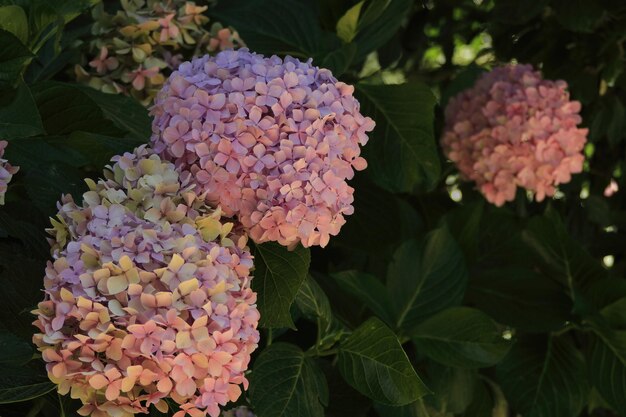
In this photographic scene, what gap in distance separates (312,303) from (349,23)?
39cm

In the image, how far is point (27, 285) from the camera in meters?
0.93

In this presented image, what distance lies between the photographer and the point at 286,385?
3.44 ft

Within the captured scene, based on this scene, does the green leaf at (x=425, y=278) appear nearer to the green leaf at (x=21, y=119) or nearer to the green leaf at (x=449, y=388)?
the green leaf at (x=449, y=388)

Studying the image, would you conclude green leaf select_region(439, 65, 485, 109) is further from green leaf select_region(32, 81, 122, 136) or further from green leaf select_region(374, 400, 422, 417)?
green leaf select_region(32, 81, 122, 136)

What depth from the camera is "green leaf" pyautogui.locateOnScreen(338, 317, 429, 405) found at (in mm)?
1015

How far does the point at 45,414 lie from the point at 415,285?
541mm

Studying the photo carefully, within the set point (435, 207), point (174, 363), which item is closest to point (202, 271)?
point (174, 363)

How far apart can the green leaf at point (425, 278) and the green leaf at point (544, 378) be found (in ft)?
0.57

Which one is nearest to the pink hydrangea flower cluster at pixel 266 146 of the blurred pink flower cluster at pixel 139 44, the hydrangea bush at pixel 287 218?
the hydrangea bush at pixel 287 218

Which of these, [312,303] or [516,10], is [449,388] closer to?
[312,303]

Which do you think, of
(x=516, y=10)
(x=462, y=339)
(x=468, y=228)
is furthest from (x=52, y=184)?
(x=516, y=10)

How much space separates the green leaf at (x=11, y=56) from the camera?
0.98 meters

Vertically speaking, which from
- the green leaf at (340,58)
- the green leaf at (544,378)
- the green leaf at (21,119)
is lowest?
the green leaf at (544,378)

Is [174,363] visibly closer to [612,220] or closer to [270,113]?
[270,113]
